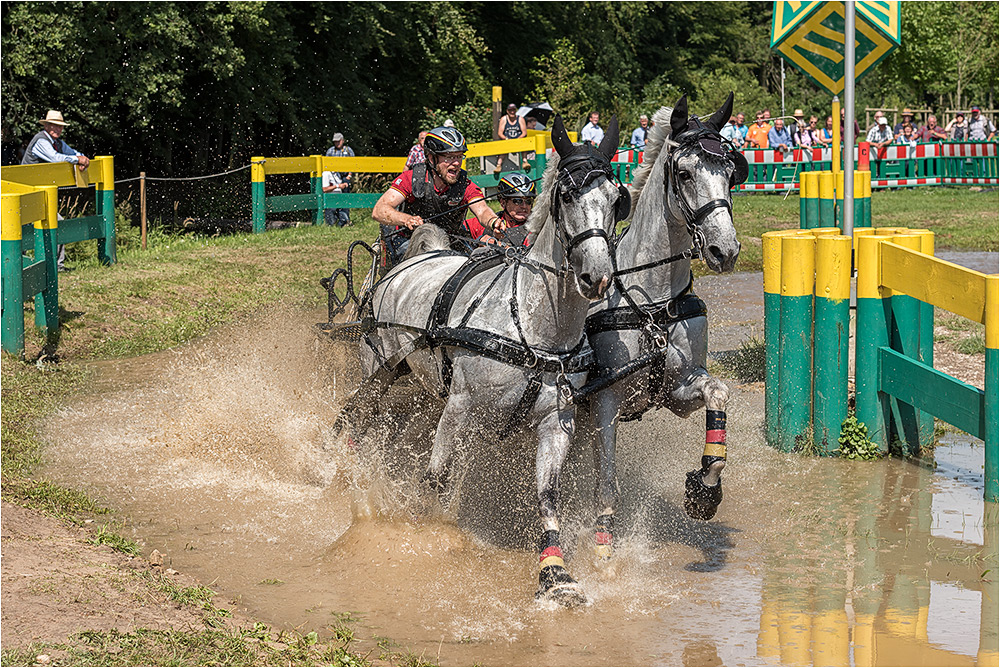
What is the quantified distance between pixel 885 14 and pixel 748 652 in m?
6.79

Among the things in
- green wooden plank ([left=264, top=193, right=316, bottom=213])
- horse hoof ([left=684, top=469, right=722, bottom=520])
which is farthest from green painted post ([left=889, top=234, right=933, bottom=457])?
green wooden plank ([left=264, top=193, right=316, bottom=213])

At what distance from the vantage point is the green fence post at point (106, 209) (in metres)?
14.9

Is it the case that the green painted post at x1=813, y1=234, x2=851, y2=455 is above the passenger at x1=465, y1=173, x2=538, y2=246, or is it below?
below

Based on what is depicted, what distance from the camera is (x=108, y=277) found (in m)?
14.0

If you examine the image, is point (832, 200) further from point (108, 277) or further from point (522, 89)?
point (522, 89)

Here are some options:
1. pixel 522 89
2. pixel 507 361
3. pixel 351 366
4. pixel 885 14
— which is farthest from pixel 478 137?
pixel 507 361

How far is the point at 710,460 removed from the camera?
593cm

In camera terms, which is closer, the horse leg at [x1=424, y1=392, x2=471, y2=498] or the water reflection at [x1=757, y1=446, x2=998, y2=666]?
the water reflection at [x1=757, y1=446, x2=998, y2=666]

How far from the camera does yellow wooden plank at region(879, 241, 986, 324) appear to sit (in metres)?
6.25

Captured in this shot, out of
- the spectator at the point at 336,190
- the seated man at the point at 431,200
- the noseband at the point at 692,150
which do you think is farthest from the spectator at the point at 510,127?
the noseband at the point at 692,150

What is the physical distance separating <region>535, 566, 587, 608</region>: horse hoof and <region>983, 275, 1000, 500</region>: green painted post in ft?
8.11

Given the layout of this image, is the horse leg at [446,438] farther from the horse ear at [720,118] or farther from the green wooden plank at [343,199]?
the green wooden plank at [343,199]

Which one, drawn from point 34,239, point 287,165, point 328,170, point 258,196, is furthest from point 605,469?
point 328,170

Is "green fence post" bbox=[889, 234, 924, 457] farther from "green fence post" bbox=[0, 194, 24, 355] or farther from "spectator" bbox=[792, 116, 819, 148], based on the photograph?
"spectator" bbox=[792, 116, 819, 148]
